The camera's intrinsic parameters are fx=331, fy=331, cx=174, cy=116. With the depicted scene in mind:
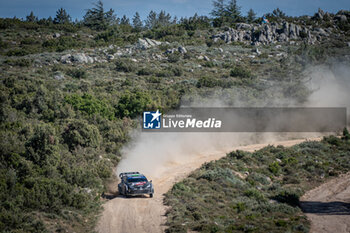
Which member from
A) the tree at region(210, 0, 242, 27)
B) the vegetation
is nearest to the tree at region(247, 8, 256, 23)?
the tree at region(210, 0, 242, 27)

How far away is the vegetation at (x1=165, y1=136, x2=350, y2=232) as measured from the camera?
18.3 metres

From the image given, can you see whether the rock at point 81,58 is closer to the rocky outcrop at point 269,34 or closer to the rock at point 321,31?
the rocky outcrop at point 269,34

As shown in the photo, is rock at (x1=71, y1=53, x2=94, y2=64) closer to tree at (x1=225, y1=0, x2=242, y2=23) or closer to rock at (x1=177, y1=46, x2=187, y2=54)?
rock at (x1=177, y1=46, x2=187, y2=54)

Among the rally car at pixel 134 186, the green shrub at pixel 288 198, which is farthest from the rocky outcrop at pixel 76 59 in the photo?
the green shrub at pixel 288 198

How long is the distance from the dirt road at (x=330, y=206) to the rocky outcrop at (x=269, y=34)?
60444 millimetres

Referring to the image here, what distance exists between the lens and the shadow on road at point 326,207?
22.4 m

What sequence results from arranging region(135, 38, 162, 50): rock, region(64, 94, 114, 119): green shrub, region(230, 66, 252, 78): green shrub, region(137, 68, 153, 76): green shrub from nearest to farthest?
region(64, 94, 114, 119): green shrub → region(230, 66, 252, 78): green shrub → region(137, 68, 153, 76): green shrub → region(135, 38, 162, 50): rock

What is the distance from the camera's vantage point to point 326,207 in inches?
916

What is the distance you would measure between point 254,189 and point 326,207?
16.5ft

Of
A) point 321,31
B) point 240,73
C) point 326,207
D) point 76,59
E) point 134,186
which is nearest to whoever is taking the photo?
point 134,186

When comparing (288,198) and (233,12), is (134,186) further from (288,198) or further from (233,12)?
(233,12)

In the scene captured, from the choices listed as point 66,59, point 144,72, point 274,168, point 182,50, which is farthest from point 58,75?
point 274,168

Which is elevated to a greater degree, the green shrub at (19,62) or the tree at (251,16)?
the tree at (251,16)

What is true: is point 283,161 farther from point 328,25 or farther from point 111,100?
point 328,25
